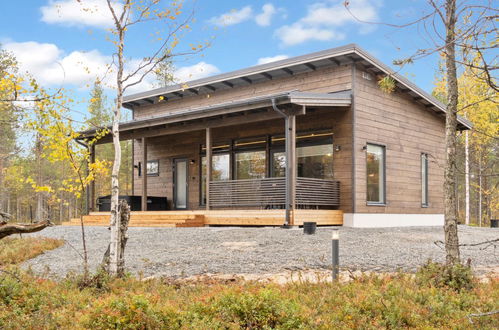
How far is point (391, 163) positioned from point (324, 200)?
3006mm

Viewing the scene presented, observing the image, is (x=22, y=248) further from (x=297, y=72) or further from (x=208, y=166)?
(x=297, y=72)

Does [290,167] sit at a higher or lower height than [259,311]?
higher

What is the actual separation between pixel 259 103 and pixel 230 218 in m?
3.12

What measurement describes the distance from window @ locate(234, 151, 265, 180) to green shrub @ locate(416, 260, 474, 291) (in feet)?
33.9

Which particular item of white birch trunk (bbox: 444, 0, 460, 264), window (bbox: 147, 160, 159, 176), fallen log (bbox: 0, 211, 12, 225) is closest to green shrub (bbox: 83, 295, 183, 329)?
fallen log (bbox: 0, 211, 12, 225)

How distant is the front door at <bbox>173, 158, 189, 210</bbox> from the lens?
18625 millimetres

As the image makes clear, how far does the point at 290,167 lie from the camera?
1298 centimetres

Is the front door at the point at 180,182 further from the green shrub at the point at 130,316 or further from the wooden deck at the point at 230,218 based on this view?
the green shrub at the point at 130,316

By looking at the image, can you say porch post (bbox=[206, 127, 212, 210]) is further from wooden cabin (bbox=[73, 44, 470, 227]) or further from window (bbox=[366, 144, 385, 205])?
window (bbox=[366, 144, 385, 205])

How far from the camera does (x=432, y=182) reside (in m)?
17.8

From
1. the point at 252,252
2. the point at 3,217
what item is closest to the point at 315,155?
the point at 252,252

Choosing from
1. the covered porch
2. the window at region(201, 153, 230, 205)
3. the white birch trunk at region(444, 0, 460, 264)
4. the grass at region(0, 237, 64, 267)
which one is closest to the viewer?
the white birch trunk at region(444, 0, 460, 264)

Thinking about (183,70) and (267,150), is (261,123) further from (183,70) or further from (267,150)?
(183,70)

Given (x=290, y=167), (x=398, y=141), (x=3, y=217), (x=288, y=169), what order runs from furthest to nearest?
(x=398, y=141) → (x=290, y=167) → (x=288, y=169) → (x=3, y=217)
